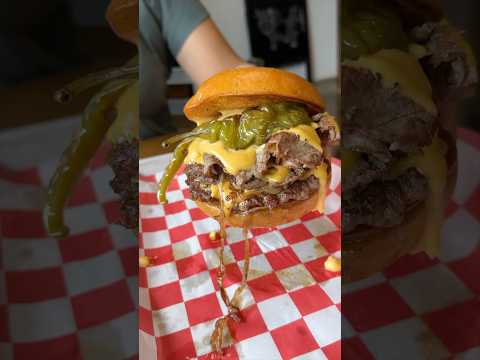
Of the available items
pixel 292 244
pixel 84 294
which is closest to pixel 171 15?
pixel 292 244

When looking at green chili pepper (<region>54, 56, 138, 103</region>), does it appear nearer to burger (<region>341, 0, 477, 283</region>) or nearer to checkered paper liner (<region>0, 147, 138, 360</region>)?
checkered paper liner (<region>0, 147, 138, 360</region>)

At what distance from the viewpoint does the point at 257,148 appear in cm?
121

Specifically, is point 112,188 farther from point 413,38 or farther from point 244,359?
point 244,359

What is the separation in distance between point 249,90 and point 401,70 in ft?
2.33

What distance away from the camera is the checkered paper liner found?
0.51 metres

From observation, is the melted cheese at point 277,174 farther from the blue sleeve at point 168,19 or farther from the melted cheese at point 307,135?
the blue sleeve at point 168,19

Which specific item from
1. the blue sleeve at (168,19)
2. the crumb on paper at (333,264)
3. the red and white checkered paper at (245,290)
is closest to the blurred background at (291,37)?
the blue sleeve at (168,19)

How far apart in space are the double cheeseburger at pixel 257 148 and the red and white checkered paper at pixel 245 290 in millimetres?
181

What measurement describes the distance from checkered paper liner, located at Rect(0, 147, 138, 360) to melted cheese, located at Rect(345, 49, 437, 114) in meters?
0.34

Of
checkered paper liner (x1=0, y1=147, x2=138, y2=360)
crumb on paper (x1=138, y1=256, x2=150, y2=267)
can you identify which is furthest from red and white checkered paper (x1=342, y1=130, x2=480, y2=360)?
crumb on paper (x1=138, y1=256, x2=150, y2=267)

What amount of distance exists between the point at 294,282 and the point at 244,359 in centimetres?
31

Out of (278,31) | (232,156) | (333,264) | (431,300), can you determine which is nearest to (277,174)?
(232,156)

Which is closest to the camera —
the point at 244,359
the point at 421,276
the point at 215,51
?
the point at 421,276

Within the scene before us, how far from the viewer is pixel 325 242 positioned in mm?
1475
